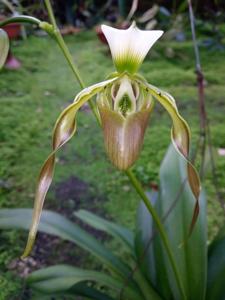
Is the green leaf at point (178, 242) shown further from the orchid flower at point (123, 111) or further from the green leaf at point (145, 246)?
the orchid flower at point (123, 111)

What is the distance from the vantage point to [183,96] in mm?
2111

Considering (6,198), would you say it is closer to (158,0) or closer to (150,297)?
(150,297)

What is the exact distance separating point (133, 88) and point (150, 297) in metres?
0.44

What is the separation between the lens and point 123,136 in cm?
61

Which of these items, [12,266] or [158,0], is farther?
[158,0]

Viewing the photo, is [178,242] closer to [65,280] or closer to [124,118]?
[65,280]

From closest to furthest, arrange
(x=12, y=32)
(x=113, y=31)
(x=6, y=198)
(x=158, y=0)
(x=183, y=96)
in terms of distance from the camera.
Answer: (x=113, y=31), (x=6, y=198), (x=183, y=96), (x=12, y=32), (x=158, y=0)

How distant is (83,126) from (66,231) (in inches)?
40.7

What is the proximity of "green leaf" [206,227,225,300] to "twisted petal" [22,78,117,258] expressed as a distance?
419 mm

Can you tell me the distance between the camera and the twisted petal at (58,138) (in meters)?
0.62

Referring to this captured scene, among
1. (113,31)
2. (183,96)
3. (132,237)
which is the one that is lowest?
(183,96)

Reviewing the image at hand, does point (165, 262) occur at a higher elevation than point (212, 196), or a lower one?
higher

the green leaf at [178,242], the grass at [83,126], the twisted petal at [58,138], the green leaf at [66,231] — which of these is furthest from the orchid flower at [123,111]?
the grass at [83,126]

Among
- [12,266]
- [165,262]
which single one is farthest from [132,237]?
[12,266]
